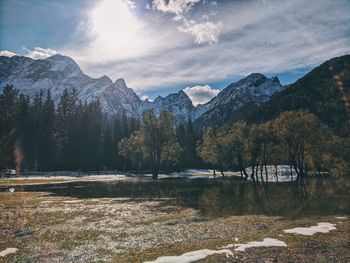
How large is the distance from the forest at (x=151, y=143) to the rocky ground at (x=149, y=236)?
242 ft

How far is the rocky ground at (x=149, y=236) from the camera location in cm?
2075

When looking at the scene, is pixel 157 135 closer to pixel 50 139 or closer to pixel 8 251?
pixel 50 139

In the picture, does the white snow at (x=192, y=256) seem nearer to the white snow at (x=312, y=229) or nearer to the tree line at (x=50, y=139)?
the white snow at (x=312, y=229)

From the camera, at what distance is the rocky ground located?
20750mm

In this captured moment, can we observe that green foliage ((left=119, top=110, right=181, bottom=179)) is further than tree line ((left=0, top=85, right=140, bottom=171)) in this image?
No

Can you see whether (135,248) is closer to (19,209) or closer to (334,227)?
(334,227)

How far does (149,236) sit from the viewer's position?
27.0 meters

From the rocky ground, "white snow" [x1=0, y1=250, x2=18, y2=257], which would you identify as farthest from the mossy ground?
"white snow" [x1=0, y1=250, x2=18, y2=257]

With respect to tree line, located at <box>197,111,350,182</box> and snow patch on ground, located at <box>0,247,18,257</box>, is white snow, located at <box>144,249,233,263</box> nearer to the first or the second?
snow patch on ground, located at <box>0,247,18,257</box>

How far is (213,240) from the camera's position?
24484mm

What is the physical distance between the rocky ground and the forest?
242ft

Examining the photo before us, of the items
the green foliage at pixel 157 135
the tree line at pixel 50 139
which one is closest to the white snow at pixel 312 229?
the green foliage at pixel 157 135

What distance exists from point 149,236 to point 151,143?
341ft

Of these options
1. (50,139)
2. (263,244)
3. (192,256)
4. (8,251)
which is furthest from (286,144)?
(50,139)
